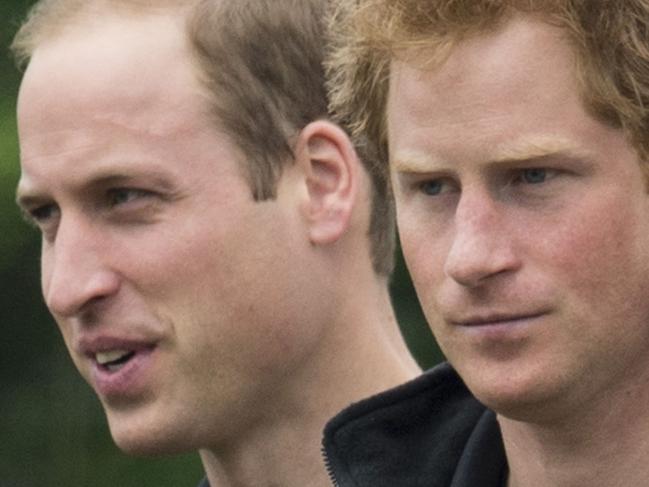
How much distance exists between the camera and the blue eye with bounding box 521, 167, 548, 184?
4.16 meters

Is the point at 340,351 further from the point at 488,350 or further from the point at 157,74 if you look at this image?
the point at 488,350

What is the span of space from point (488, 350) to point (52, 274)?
117 centimetres

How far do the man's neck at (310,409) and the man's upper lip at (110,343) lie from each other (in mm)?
295

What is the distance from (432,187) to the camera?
14.1 feet

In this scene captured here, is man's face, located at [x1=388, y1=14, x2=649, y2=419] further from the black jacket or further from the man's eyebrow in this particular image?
the black jacket

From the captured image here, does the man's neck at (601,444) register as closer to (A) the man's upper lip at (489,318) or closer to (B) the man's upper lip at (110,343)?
(A) the man's upper lip at (489,318)

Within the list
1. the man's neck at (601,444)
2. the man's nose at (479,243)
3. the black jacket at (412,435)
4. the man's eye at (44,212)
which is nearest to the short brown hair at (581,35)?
the man's nose at (479,243)

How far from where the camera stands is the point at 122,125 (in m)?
5.05

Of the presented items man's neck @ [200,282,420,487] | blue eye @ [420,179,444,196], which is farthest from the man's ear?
blue eye @ [420,179,444,196]

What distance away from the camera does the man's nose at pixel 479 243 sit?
13.6 ft

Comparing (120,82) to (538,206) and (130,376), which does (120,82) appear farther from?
(538,206)

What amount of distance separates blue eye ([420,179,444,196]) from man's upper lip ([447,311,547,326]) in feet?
0.69

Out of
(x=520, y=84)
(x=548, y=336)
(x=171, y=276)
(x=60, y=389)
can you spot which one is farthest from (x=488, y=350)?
(x=60, y=389)

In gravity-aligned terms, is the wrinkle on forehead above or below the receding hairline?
below
